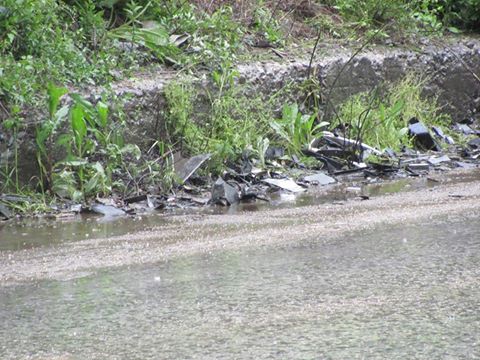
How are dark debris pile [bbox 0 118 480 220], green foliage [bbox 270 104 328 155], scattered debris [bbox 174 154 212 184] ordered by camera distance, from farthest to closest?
1. green foliage [bbox 270 104 328 155]
2. scattered debris [bbox 174 154 212 184]
3. dark debris pile [bbox 0 118 480 220]

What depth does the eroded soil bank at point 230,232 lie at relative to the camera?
220 inches

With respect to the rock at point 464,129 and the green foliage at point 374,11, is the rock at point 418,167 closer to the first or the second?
the rock at point 464,129

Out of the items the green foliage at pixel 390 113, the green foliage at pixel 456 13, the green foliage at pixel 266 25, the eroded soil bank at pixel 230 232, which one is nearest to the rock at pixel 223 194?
the eroded soil bank at pixel 230 232

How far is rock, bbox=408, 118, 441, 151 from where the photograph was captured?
10.9 m

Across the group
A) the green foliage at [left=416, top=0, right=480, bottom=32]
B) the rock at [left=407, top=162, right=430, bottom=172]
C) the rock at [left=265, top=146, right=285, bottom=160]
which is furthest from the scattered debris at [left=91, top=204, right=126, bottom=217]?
the green foliage at [left=416, top=0, right=480, bottom=32]

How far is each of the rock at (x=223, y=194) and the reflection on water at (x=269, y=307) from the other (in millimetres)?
2317

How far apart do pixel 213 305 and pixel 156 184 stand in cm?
402

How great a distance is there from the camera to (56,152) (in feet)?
26.4

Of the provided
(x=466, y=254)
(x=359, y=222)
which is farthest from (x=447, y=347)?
(x=359, y=222)

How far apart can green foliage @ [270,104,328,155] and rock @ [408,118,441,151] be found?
1.32 meters

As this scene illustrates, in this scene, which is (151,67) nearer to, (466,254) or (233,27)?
(233,27)

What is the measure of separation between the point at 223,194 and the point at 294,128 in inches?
79.3

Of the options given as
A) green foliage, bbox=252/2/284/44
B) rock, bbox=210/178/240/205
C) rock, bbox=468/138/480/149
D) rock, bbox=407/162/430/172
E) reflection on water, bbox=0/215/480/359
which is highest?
green foliage, bbox=252/2/284/44

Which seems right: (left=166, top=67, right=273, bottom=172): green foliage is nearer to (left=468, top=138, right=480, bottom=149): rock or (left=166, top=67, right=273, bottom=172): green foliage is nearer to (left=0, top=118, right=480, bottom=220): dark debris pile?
(left=0, top=118, right=480, bottom=220): dark debris pile
